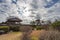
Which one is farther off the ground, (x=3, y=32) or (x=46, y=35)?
(x=46, y=35)

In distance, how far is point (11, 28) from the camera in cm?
4231

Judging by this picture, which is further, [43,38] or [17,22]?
[17,22]

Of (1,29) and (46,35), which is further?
(1,29)

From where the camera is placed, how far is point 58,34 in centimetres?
1717

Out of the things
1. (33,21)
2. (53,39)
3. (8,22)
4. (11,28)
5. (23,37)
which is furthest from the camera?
(33,21)

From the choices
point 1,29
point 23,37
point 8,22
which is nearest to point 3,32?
point 1,29

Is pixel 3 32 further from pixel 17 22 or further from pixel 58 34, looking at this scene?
pixel 58 34

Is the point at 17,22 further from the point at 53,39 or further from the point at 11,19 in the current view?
the point at 53,39

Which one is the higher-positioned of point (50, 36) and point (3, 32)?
point (50, 36)

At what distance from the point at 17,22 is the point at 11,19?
183 cm

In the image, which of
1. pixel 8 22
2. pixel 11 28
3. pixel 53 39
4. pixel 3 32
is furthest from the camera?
pixel 8 22

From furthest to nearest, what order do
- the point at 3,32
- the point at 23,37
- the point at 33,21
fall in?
the point at 33,21, the point at 3,32, the point at 23,37

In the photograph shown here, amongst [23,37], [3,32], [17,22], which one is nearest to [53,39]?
[23,37]

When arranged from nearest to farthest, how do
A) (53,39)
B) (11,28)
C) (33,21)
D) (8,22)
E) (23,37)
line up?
(53,39), (23,37), (11,28), (8,22), (33,21)
